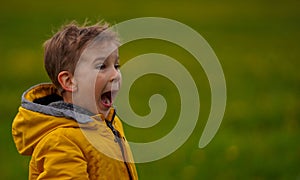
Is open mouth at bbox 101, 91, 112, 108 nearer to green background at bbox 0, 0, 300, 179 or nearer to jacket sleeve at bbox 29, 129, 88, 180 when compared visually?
jacket sleeve at bbox 29, 129, 88, 180

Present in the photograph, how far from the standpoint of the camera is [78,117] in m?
3.74

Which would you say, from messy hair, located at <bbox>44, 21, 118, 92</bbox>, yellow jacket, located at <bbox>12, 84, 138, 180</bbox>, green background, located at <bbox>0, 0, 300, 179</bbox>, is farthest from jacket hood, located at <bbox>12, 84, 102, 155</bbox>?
green background, located at <bbox>0, 0, 300, 179</bbox>

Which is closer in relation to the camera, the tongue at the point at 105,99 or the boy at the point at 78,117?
the boy at the point at 78,117

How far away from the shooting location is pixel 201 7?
83.3 feet

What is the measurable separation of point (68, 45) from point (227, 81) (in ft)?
27.1

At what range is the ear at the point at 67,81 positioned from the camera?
384 cm

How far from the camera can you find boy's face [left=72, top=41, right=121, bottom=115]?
3779 millimetres

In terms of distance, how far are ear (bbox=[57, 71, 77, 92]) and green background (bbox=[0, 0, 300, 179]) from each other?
178 cm

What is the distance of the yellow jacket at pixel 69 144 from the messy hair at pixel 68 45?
0.58ft

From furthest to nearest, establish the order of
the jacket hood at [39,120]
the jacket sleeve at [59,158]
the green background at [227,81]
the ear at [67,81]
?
the green background at [227,81], the ear at [67,81], the jacket hood at [39,120], the jacket sleeve at [59,158]

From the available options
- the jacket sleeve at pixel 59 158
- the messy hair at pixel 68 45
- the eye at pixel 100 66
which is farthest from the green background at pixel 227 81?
the jacket sleeve at pixel 59 158

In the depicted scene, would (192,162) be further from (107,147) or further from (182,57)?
(182,57)

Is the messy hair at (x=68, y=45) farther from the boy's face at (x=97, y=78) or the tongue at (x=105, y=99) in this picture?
the tongue at (x=105, y=99)

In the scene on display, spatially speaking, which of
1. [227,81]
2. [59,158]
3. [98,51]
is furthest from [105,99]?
[227,81]
